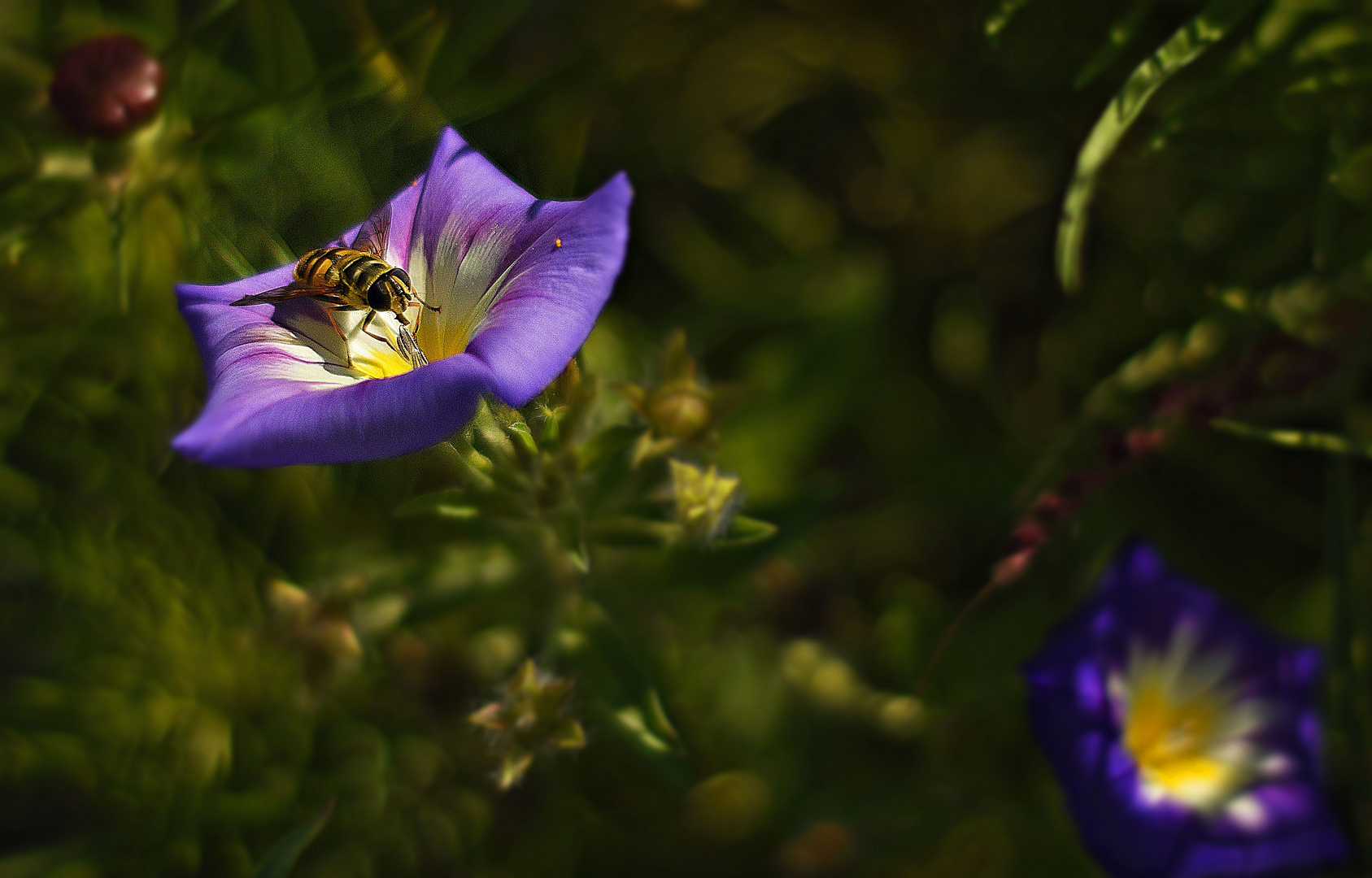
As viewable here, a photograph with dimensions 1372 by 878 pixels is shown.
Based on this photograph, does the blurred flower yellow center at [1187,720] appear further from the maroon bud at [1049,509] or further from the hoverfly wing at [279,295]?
the hoverfly wing at [279,295]

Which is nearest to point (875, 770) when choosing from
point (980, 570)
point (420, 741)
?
point (980, 570)

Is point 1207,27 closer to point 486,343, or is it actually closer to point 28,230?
point 486,343

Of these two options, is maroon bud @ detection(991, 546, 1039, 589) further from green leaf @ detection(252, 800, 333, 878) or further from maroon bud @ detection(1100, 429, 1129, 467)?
green leaf @ detection(252, 800, 333, 878)

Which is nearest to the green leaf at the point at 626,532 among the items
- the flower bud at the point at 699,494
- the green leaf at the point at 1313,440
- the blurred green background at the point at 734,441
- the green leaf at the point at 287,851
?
the blurred green background at the point at 734,441

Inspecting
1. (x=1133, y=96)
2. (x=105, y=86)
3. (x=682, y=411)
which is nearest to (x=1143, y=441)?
(x=1133, y=96)

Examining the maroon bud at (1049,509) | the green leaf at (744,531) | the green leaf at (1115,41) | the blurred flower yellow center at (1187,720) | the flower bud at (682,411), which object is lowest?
the blurred flower yellow center at (1187,720)

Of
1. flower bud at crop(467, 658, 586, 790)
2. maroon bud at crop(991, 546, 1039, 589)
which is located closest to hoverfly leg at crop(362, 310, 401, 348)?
flower bud at crop(467, 658, 586, 790)
